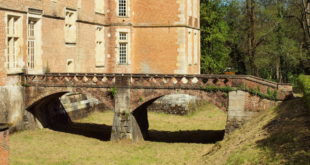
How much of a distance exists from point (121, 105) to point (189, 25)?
12695mm

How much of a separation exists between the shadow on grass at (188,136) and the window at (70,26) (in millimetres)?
7238

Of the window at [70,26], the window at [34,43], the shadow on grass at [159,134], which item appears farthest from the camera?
the window at [70,26]

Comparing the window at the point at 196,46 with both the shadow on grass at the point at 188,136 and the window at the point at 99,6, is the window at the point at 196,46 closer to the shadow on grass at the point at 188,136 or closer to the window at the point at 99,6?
the window at the point at 99,6

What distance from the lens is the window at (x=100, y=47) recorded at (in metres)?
32.3

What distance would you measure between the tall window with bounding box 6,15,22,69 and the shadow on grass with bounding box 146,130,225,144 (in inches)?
303

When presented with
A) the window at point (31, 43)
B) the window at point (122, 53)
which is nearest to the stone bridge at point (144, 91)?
the window at point (31, 43)

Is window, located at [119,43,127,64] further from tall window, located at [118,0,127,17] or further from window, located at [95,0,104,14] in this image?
window, located at [95,0,104,14]

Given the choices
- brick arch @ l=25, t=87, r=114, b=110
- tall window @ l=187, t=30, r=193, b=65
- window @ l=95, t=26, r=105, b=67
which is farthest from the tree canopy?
brick arch @ l=25, t=87, r=114, b=110

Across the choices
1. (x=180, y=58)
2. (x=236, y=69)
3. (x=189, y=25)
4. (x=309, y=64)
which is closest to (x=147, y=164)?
(x=180, y=58)

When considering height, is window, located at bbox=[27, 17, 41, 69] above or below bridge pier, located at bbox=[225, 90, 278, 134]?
above

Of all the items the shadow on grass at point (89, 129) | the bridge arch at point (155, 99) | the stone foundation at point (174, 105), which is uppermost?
the bridge arch at point (155, 99)

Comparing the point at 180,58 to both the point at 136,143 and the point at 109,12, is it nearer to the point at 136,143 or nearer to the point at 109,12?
the point at 109,12

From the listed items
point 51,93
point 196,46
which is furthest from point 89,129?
point 196,46

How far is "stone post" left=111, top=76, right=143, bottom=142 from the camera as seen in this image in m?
23.3
